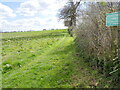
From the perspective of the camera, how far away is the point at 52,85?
431cm

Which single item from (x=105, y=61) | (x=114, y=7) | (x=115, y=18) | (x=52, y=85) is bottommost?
(x=52, y=85)

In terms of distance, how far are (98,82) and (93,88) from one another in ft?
1.28

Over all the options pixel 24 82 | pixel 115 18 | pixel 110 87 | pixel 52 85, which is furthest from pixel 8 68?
pixel 115 18

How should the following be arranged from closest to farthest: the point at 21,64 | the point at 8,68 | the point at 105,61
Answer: the point at 105,61
the point at 8,68
the point at 21,64

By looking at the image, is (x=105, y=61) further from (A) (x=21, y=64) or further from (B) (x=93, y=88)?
(A) (x=21, y=64)

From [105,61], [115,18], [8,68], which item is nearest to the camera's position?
[115,18]

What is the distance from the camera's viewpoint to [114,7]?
426 cm

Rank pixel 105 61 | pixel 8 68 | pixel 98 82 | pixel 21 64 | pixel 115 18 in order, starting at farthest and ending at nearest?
pixel 21 64, pixel 8 68, pixel 105 61, pixel 98 82, pixel 115 18

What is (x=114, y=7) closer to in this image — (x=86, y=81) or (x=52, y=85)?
(x=86, y=81)

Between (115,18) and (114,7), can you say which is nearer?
(115,18)

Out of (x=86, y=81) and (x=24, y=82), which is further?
(x=24, y=82)

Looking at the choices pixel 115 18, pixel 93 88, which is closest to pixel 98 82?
pixel 93 88

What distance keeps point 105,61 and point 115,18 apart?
5.79ft

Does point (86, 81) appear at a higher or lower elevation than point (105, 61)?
lower
